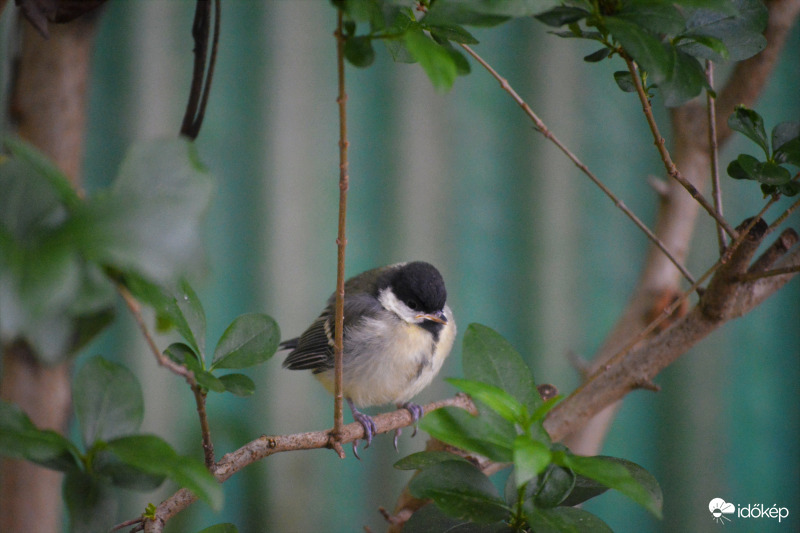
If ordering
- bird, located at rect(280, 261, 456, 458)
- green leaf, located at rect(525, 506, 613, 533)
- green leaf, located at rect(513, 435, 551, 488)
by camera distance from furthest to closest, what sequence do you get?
bird, located at rect(280, 261, 456, 458)
green leaf, located at rect(525, 506, 613, 533)
green leaf, located at rect(513, 435, 551, 488)

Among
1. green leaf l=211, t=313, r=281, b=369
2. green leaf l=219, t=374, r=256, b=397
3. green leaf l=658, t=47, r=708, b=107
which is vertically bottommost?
green leaf l=219, t=374, r=256, b=397

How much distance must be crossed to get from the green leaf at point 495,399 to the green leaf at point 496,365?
0.18 feet

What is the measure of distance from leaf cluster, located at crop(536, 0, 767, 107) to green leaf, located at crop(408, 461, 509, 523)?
40 centimetres

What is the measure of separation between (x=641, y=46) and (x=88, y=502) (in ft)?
1.90

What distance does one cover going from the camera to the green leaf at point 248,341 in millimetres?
672

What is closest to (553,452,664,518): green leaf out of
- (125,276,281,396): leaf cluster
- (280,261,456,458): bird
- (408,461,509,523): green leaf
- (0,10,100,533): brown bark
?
(408,461,509,523): green leaf

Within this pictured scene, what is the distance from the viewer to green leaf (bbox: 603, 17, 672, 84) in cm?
55

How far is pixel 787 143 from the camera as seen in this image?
74 cm

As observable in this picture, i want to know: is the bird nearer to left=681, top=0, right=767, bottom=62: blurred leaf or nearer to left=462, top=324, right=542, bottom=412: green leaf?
left=462, top=324, right=542, bottom=412: green leaf

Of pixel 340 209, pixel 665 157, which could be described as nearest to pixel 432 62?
pixel 340 209

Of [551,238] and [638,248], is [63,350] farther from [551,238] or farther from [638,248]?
[638,248]

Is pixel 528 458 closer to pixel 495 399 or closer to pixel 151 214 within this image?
pixel 495 399

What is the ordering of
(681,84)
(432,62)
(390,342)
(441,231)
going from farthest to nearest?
(441,231)
(390,342)
(681,84)
(432,62)

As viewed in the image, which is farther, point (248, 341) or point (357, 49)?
point (248, 341)
